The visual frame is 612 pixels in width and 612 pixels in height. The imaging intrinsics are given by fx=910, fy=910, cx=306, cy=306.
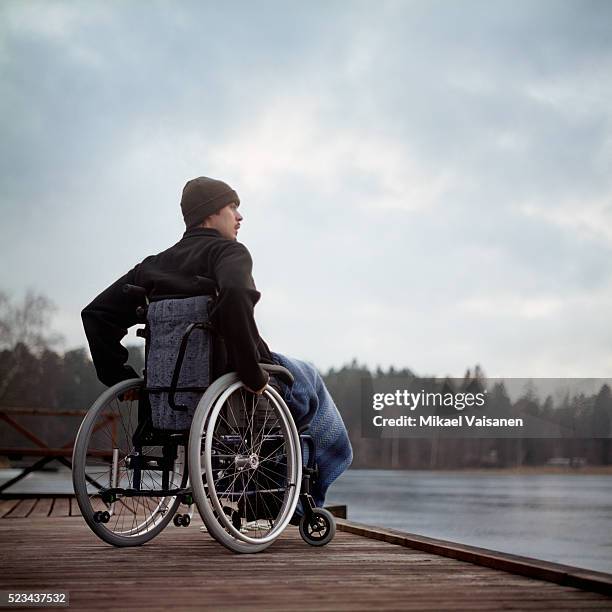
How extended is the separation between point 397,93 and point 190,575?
83172 mm

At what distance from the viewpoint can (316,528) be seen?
2.91m

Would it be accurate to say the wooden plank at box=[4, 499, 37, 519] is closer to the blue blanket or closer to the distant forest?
the distant forest

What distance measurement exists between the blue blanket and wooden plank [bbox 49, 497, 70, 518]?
2.37 metres

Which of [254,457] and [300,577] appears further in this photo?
[254,457]

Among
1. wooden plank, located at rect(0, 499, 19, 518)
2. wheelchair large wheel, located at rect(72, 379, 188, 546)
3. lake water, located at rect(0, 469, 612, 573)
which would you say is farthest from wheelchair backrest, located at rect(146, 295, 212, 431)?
lake water, located at rect(0, 469, 612, 573)

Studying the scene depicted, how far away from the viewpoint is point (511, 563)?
2209mm

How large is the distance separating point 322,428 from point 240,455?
562 mm

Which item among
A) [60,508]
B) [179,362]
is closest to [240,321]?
[179,362]

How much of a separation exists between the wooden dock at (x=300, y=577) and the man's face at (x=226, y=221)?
3.39 ft

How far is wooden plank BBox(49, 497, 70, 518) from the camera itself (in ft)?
17.1

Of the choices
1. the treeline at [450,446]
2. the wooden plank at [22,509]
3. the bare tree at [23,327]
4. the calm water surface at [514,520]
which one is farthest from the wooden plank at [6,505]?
the treeline at [450,446]

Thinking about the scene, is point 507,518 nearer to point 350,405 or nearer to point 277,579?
point 350,405

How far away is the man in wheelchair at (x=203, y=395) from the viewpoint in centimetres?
258

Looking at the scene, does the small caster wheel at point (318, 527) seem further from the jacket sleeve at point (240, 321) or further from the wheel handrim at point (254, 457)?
the jacket sleeve at point (240, 321)
